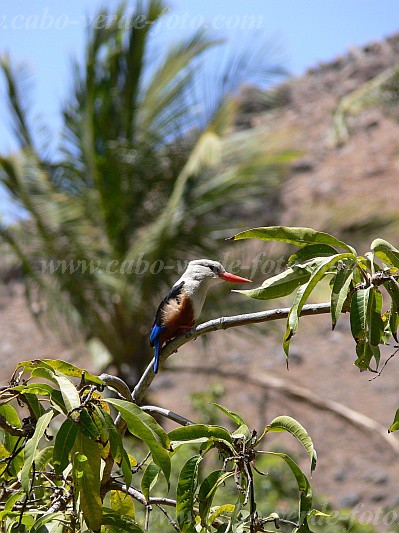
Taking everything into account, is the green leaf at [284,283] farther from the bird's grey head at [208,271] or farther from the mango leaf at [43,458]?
the bird's grey head at [208,271]

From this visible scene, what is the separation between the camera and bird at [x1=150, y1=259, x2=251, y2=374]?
125 inches

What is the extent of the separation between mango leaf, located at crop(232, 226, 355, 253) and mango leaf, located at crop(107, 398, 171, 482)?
0.45 metres

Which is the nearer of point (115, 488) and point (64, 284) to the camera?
point (115, 488)

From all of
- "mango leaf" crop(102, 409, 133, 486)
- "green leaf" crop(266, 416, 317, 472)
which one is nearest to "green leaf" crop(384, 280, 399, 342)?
"green leaf" crop(266, 416, 317, 472)

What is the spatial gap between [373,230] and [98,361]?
3.83 metres

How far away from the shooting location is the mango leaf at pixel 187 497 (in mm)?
1652

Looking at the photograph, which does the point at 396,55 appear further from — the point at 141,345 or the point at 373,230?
the point at 141,345

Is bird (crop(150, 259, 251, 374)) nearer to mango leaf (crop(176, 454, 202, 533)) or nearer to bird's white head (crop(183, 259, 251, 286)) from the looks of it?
bird's white head (crop(183, 259, 251, 286))

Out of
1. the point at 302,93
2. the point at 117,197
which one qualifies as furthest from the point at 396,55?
the point at 117,197

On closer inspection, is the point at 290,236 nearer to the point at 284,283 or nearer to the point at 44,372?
the point at 284,283

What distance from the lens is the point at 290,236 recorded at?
1704mm

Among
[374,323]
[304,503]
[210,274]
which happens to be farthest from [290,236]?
[210,274]

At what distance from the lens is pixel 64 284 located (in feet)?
28.5

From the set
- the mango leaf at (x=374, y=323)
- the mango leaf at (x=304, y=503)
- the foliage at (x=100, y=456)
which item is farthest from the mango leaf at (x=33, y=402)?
the mango leaf at (x=374, y=323)
